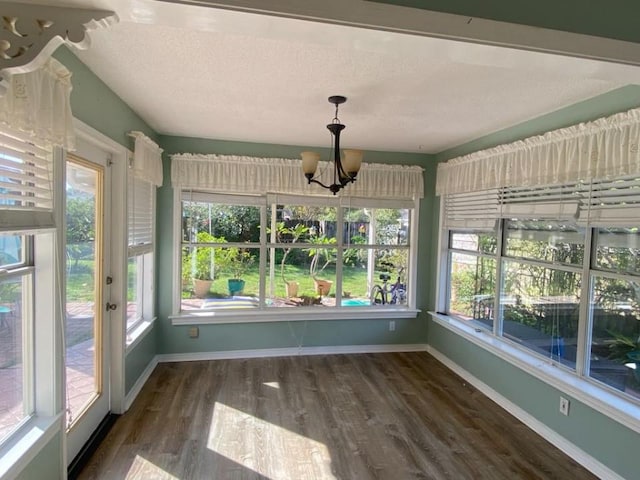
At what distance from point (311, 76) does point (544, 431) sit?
3.01 meters

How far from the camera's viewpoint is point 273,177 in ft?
12.9

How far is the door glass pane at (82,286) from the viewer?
2.18 meters

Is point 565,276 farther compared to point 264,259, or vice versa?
point 264,259

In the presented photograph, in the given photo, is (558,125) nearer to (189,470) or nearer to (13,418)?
(189,470)

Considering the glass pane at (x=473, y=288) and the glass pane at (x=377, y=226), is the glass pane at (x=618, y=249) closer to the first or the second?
the glass pane at (x=473, y=288)

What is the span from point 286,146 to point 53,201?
2579 millimetres

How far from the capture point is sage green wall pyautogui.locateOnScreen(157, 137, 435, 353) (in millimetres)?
3824

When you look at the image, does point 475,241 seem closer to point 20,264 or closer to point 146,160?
point 146,160

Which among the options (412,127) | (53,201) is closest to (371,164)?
(412,127)

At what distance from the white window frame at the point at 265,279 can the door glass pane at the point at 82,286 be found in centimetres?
128

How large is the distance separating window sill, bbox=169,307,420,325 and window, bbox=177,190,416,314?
75mm

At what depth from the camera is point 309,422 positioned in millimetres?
2789

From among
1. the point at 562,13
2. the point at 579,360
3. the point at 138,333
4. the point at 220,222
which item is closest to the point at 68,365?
the point at 138,333

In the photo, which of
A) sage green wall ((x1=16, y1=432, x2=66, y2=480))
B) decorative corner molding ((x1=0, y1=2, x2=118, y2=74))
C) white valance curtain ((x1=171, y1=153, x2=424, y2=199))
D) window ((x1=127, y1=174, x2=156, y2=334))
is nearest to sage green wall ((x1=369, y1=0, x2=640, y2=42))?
decorative corner molding ((x1=0, y1=2, x2=118, y2=74))
